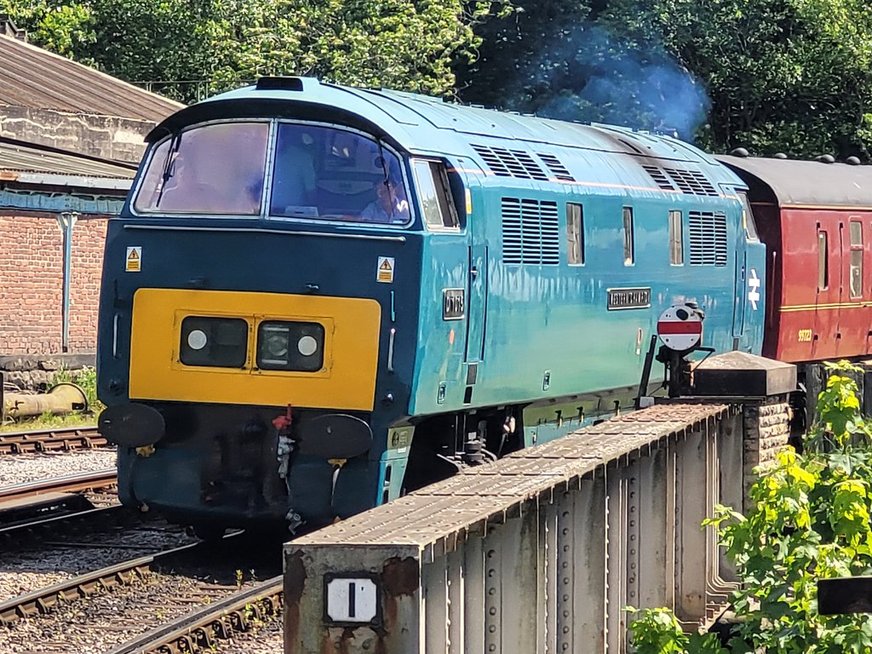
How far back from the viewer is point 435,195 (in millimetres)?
9992

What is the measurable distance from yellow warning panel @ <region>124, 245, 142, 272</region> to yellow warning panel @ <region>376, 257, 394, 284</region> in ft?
5.20

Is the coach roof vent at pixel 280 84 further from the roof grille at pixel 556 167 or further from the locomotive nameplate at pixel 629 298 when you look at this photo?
the locomotive nameplate at pixel 629 298

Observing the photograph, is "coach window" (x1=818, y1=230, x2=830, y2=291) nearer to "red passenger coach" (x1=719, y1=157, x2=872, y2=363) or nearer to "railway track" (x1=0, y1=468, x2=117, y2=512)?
"red passenger coach" (x1=719, y1=157, x2=872, y2=363)

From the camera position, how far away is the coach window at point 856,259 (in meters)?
19.5

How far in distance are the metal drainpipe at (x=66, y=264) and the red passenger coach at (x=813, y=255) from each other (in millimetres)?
8557

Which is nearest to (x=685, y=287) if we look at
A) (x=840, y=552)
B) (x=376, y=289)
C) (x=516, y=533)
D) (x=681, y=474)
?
(x=376, y=289)

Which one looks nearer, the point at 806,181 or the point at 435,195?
the point at 435,195

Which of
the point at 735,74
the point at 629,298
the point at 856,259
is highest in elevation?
the point at 735,74

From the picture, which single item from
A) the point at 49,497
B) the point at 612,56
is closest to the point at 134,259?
the point at 49,497

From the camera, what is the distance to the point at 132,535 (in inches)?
458

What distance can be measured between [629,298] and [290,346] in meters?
3.95

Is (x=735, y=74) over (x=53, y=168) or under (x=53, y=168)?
over

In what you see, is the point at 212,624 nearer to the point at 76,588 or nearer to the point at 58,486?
the point at 76,588

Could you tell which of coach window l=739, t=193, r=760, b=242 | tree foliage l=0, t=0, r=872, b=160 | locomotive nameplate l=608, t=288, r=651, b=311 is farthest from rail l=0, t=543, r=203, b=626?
tree foliage l=0, t=0, r=872, b=160
